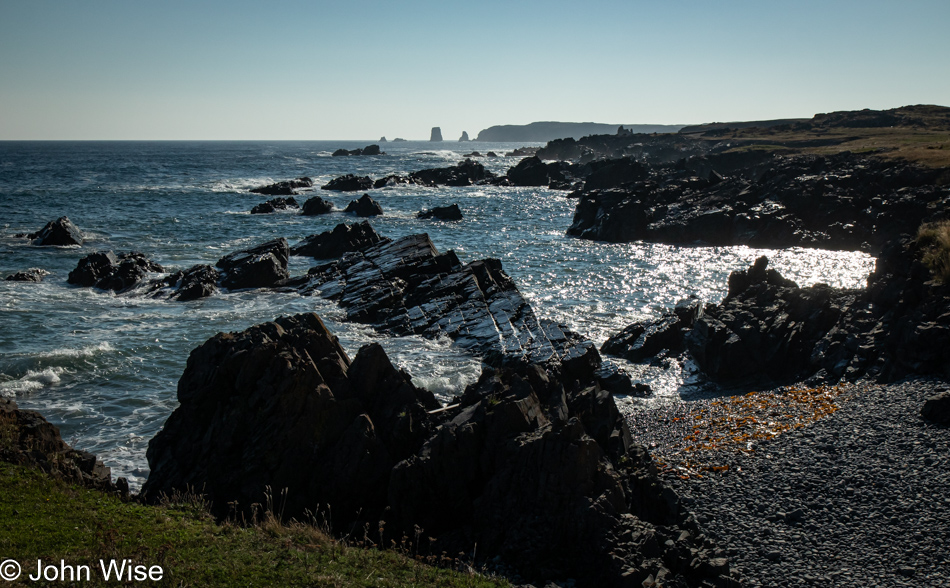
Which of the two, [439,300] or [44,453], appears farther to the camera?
[439,300]

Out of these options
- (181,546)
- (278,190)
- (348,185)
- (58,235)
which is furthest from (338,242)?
(348,185)

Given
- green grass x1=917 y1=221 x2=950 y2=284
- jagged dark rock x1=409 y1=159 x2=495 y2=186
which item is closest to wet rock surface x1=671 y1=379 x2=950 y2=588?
green grass x1=917 y1=221 x2=950 y2=284

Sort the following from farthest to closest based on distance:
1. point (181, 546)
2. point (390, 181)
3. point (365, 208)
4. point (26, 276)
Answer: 1. point (390, 181)
2. point (365, 208)
3. point (26, 276)
4. point (181, 546)

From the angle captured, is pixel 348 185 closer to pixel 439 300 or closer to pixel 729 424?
pixel 439 300

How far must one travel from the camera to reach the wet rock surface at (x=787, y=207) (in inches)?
1945

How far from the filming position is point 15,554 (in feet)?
28.3

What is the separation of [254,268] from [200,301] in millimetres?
4480

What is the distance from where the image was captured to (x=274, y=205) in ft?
242

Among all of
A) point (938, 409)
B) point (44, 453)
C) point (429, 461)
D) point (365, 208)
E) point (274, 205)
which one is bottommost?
point (938, 409)

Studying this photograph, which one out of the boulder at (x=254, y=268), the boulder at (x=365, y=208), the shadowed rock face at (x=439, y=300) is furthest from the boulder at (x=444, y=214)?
the shadowed rock face at (x=439, y=300)

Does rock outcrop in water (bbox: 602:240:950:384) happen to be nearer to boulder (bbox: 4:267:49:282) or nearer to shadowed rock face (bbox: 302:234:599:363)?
shadowed rock face (bbox: 302:234:599:363)

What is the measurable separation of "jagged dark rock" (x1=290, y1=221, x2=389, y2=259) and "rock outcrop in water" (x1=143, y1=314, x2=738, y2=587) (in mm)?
30534

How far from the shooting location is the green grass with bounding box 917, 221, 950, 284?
76.0 ft

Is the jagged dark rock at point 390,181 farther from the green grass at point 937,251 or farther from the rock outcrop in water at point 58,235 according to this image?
the green grass at point 937,251
